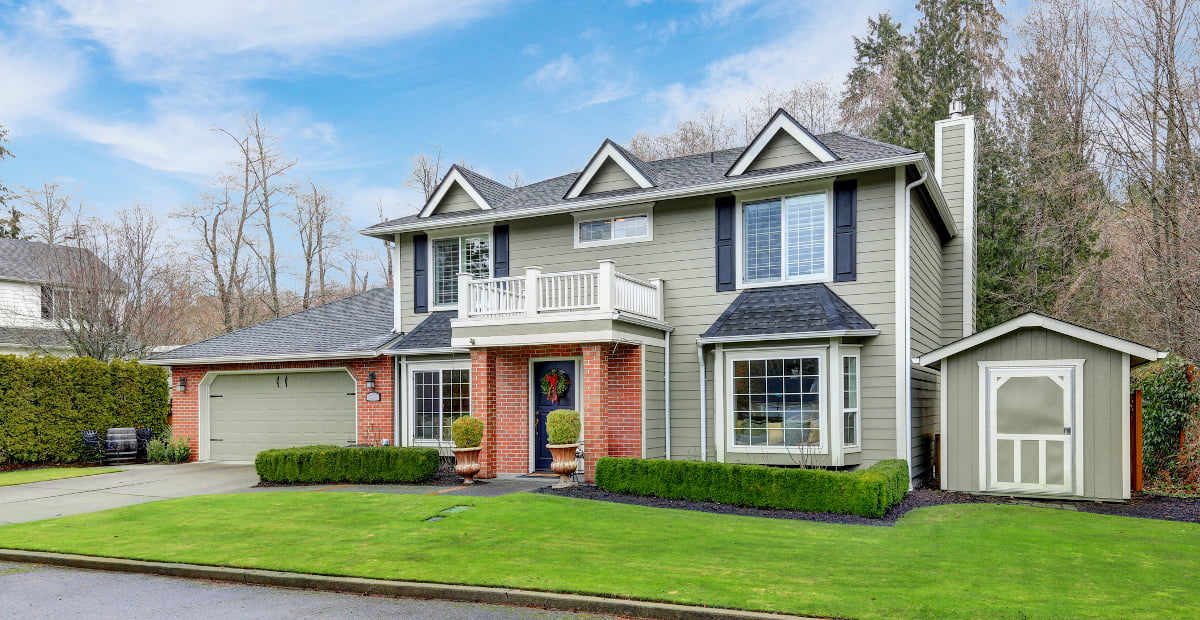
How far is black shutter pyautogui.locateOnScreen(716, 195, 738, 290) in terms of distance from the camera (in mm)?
14453

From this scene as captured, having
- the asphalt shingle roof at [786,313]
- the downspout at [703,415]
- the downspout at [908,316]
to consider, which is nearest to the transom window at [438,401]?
the downspout at [703,415]

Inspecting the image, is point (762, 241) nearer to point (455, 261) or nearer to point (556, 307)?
point (556, 307)

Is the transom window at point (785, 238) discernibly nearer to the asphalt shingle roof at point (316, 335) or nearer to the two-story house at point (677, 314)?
the two-story house at point (677, 314)

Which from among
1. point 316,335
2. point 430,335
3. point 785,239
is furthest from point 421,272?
point 785,239

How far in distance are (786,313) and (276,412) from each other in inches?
482

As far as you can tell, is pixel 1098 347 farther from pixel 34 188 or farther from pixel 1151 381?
pixel 34 188

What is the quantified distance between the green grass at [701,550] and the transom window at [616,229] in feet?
18.6

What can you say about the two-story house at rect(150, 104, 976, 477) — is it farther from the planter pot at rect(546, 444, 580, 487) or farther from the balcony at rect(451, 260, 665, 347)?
the planter pot at rect(546, 444, 580, 487)

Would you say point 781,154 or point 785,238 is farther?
point 781,154

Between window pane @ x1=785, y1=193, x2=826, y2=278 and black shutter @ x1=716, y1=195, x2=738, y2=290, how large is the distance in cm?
102

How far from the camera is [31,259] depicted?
1195 inches

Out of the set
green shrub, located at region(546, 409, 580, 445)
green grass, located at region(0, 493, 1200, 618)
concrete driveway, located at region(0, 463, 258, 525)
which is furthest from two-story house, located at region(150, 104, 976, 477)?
green grass, located at region(0, 493, 1200, 618)

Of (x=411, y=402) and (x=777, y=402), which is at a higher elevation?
(x=777, y=402)

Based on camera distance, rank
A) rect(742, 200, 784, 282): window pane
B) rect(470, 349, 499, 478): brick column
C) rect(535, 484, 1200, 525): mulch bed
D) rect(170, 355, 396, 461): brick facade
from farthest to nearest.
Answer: rect(170, 355, 396, 461): brick facade < rect(470, 349, 499, 478): brick column < rect(742, 200, 784, 282): window pane < rect(535, 484, 1200, 525): mulch bed
